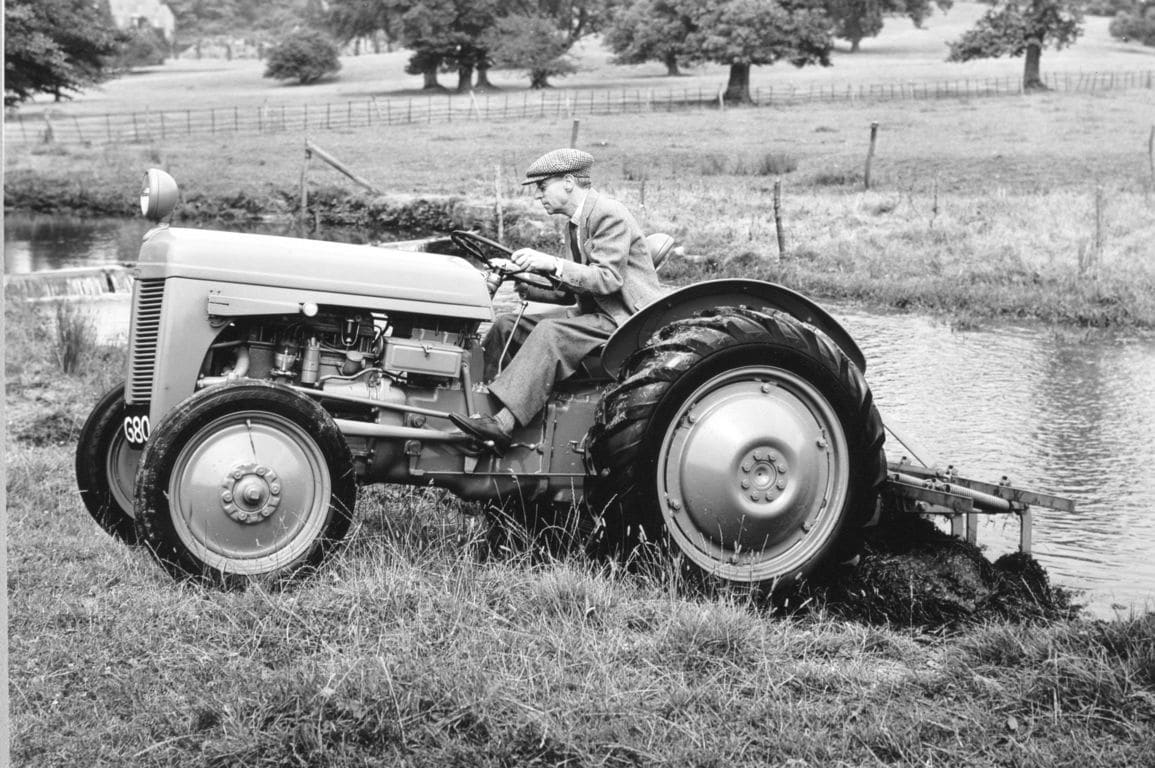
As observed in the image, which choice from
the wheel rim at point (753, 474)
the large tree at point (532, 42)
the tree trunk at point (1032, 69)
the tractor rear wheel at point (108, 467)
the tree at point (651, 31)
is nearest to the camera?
the wheel rim at point (753, 474)

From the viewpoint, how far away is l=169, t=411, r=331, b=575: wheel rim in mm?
4668

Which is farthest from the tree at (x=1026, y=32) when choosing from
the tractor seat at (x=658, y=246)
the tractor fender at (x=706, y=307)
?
the tractor fender at (x=706, y=307)

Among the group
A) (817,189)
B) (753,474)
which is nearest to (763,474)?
(753,474)

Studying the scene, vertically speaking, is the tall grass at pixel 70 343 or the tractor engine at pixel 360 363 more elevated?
the tractor engine at pixel 360 363

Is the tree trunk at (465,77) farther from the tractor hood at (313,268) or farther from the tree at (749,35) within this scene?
the tractor hood at (313,268)

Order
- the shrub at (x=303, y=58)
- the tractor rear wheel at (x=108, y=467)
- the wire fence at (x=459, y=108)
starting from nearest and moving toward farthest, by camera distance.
Answer: the tractor rear wheel at (x=108, y=467) → the wire fence at (x=459, y=108) → the shrub at (x=303, y=58)

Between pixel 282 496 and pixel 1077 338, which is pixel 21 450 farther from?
pixel 1077 338

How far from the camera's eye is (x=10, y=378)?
9.39 m

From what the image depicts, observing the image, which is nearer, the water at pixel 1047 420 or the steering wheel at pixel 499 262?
the steering wheel at pixel 499 262

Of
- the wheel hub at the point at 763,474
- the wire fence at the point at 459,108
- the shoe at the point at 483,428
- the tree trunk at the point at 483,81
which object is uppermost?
the tree trunk at the point at 483,81

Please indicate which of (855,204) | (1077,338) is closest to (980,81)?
(855,204)

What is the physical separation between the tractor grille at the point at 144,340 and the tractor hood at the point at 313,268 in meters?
0.08

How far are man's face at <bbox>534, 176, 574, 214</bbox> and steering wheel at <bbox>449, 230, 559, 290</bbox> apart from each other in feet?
0.95

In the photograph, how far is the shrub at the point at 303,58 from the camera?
68312 millimetres
